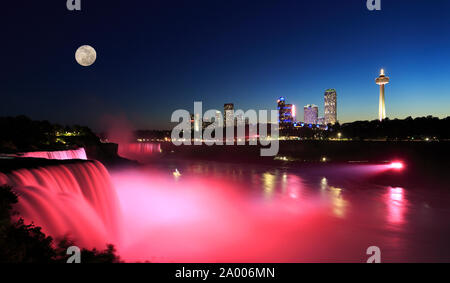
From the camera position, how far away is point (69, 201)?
31.0 feet

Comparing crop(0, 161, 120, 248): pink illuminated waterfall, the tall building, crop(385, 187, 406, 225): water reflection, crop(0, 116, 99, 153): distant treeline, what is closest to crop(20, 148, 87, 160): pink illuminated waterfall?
crop(0, 116, 99, 153): distant treeline

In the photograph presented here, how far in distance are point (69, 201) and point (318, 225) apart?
13764mm

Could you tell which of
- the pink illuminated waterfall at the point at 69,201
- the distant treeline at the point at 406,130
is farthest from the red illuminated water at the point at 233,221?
the distant treeline at the point at 406,130

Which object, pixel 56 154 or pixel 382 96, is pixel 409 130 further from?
pixel 56 154

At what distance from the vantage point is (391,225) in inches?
645

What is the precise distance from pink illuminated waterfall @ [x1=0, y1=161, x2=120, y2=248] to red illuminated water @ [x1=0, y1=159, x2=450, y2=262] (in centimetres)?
4

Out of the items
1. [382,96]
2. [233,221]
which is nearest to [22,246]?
[233,221]

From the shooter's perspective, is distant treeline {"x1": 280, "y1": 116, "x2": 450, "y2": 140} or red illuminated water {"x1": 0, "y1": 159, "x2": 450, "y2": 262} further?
distant treeline {"x1": 280, "y1": 116, "x2": 450, "y2": 140}

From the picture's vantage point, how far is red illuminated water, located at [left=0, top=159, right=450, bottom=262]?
953cm

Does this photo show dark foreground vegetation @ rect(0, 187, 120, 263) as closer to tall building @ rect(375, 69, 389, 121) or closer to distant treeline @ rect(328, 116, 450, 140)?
distant treeline @ rect(328, 116, 450, 140)

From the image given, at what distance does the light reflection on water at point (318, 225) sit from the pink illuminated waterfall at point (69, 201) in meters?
3.38
